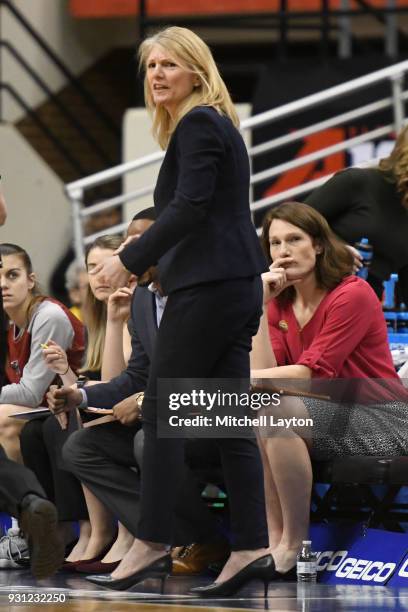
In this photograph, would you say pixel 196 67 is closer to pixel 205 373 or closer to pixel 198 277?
pixel 198 277

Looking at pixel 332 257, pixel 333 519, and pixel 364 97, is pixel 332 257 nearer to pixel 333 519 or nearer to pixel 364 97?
pixel 333 519

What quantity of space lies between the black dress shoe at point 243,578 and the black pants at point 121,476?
61cm

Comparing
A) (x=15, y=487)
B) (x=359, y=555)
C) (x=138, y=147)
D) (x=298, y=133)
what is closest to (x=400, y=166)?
(x=359, y=555)

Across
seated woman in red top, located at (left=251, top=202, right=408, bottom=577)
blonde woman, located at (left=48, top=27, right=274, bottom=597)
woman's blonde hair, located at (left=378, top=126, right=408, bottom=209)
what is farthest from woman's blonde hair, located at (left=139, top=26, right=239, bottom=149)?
woman's blonde hair, located at (left=378, top=126, right=408, bottom=209)

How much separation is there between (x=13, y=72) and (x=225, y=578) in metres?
8.11

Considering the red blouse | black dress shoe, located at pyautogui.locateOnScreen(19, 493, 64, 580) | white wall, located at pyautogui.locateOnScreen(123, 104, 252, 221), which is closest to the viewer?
black dress shoe, located at pyautogui.locateOnScreen(19, 493, 64, 580)

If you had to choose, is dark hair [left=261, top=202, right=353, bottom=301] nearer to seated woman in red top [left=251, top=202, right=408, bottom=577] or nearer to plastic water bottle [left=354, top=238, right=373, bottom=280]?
seated woman in red top [left=251, top=202, right=408, bottom=577]

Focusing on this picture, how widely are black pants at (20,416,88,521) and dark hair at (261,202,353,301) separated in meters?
1.23

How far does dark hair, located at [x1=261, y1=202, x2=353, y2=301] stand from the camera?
211 inches

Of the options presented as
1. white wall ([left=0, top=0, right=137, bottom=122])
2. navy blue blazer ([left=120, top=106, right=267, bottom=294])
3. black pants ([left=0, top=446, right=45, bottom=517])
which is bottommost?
black pants ([left=0, top=446, right=45, bottom=517])

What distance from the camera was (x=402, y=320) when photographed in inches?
240

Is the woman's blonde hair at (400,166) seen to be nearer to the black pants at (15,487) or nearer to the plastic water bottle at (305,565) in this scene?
the plastic water bottle at (305,565)

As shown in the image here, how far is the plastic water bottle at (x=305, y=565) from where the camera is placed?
5082mm

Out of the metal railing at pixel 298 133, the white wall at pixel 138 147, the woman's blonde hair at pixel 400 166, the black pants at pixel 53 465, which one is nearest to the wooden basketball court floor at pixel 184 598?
the black pants at pixel 53 465
